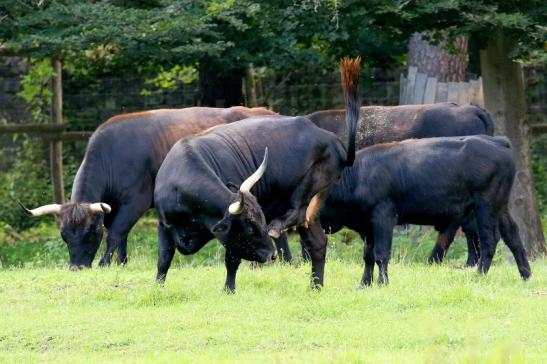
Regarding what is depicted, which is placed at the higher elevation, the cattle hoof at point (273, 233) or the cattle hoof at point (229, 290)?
the cattle hoof at point (273, 233)

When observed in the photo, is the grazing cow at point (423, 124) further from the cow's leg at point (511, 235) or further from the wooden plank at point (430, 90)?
the wooden plank at point (430, 90)

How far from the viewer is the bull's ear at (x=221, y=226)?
1134 centimetres

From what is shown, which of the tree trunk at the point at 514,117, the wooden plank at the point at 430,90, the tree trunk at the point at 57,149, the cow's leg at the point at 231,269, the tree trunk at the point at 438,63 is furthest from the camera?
the tree trunk at the point at 57,149

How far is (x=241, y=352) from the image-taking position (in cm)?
924

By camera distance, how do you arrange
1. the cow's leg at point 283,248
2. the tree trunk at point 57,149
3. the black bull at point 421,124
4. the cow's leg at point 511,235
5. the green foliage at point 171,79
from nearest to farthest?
the cow's leg at point 511,235 → the cow's leg at point 283,248 → the black bull at point 421,124 → the tree trunk at point 57,149 → the green foliage at point 171,79

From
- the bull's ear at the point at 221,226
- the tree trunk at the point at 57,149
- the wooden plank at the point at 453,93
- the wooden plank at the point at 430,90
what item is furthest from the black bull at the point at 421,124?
the tree trunk at the point at 57,149

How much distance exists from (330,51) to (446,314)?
34.9 feet

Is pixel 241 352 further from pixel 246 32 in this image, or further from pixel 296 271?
pixel 246 32

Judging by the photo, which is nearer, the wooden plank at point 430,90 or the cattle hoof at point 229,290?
the cattle hoof at point 229,290

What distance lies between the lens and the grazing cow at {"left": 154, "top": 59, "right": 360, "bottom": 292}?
11570mm

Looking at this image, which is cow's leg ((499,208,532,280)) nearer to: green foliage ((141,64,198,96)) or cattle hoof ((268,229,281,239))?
cattle hoof ((268,229,281,239))

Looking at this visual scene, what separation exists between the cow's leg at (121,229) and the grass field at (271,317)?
2.22 meters

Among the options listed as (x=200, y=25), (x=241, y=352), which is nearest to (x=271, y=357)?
(x=241, y=352)

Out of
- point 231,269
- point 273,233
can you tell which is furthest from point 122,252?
point 273,233
